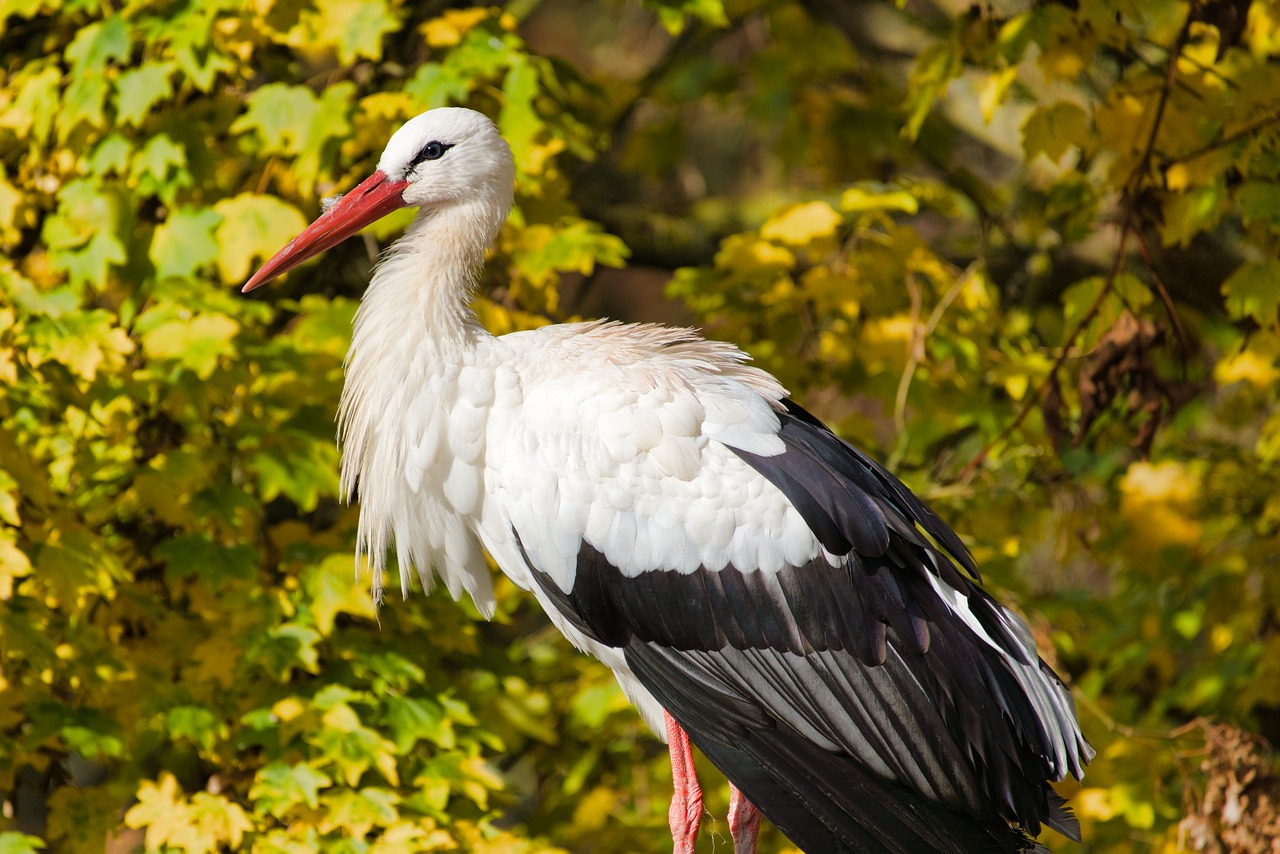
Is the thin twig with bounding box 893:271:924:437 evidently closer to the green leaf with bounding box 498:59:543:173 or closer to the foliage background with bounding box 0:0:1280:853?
Answer: the foliage background with bounding box 0:0:1280:853

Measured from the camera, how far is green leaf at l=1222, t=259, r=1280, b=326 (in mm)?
3473

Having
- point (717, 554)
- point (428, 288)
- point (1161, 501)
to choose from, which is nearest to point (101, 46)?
point (428, 288)

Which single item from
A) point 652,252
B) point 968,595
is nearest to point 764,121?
point 652,252

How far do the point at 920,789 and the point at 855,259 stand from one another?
84.0 inches

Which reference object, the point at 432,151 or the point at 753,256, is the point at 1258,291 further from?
the point at 432,151

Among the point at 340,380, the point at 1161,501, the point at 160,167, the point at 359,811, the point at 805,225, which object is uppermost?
the point at 160,167

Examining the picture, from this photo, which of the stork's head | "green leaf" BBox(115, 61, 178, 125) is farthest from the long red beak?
"green leaf" BBox(115, 61, 178, 125)

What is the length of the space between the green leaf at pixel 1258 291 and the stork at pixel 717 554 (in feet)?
3.59

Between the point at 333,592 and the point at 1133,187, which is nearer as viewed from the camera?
the point at 333,592

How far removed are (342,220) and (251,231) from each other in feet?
2.57

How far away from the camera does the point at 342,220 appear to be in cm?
297

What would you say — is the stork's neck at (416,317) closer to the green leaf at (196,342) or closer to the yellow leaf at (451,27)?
the green leaf at (196,342)

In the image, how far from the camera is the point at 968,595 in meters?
2.82

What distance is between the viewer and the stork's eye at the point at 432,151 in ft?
9.87
